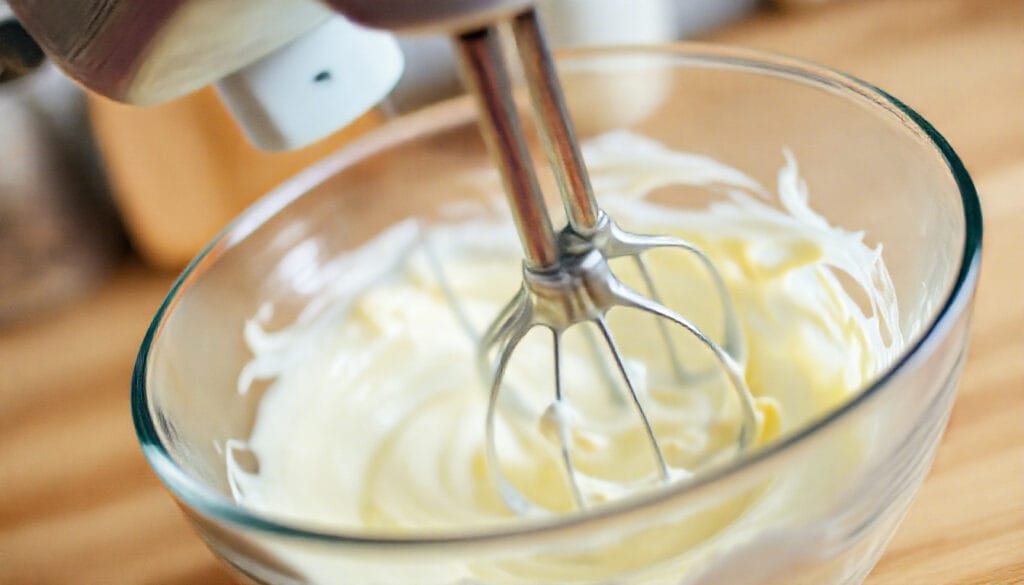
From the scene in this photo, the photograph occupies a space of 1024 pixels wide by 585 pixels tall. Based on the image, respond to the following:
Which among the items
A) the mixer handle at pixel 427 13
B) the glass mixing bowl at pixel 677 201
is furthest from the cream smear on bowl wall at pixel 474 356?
the mixer handle at pixel 427 13

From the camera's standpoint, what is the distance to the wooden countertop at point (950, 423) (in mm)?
359

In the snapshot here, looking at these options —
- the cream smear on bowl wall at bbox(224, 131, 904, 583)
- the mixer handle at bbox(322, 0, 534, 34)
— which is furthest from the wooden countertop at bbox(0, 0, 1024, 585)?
the mixer handle at bbox(322, 0, 534, 34)

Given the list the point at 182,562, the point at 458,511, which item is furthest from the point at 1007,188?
the point at 182,562

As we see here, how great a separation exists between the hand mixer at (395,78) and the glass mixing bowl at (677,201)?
7 cm

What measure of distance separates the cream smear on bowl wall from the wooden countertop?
0.20 ft

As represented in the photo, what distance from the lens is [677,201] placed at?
466 mm

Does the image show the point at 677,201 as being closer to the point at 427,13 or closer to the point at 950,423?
the point at 950,423

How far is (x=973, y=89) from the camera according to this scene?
2.00 feet

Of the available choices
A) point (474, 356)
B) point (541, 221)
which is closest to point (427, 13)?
point (541, 221)

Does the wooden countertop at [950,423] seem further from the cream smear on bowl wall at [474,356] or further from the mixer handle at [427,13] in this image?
the mixer handle at [427,13]

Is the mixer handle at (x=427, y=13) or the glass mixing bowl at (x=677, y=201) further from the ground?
the mixer handle at (x=427, y=13)

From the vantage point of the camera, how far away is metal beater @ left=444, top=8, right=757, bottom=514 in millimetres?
247

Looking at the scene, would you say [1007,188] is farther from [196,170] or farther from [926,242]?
[196,170]

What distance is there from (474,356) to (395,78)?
0.53 ft
